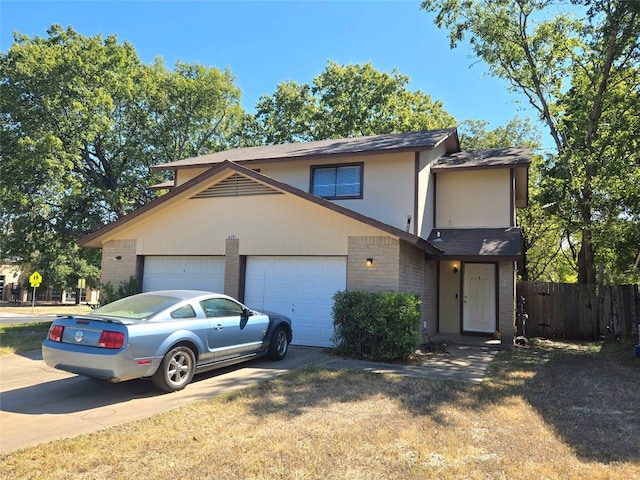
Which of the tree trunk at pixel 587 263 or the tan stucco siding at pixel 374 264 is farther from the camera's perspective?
the tree trunk at pixel 587 263

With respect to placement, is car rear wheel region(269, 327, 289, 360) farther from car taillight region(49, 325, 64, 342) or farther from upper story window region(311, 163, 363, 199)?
upper story window region(311, 163, 363, 199)

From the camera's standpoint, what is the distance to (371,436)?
17.5ft

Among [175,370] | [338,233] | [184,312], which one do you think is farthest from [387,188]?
[175,370]

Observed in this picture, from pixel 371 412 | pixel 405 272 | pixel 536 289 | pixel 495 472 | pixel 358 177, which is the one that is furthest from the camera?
pixel 536 289

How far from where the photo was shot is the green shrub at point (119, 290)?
13.8m

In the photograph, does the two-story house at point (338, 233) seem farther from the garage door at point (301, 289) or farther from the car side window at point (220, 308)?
the car side window at point (220, 308)

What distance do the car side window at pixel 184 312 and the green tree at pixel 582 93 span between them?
1430 centimetres

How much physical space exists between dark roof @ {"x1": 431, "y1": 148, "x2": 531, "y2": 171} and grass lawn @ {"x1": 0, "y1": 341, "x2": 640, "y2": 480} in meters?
7.70

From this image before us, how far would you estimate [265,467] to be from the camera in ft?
14.7

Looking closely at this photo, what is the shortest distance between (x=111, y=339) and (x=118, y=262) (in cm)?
850

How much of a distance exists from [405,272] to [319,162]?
4.61m

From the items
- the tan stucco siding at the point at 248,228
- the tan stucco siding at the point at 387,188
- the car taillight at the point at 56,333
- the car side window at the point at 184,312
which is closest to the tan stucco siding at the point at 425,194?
the tan stucco siding at the point at 387,188

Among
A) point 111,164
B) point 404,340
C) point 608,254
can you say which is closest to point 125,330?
point 404,340

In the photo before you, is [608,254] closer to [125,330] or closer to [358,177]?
[358,177]
